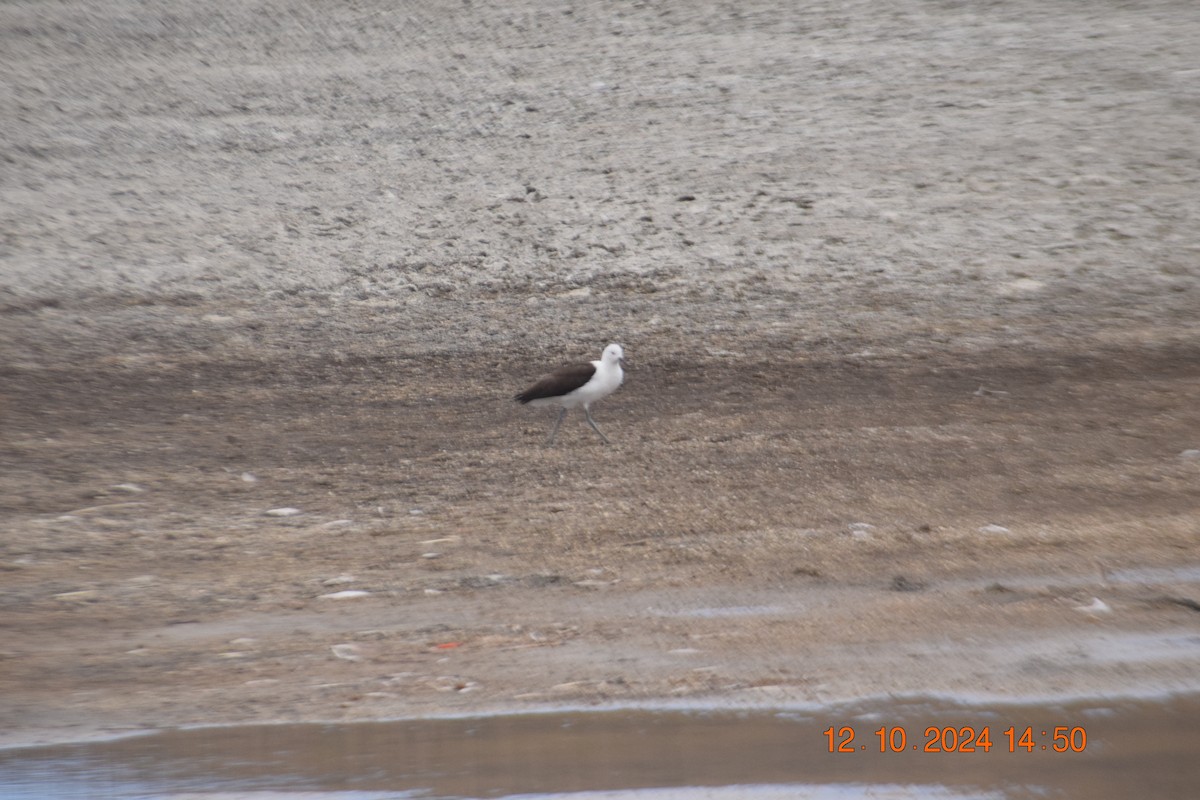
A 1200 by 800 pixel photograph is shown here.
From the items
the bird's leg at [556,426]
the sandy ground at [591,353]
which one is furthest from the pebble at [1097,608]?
the bird's leg at [556,426]

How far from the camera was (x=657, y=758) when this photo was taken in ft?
15.0

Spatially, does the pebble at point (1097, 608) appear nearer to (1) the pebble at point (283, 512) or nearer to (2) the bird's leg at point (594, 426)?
(2) the bird's leg at point (594, 426)

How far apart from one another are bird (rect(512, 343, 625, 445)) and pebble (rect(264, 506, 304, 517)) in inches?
83.7

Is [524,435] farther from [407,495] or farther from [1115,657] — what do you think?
[1115,657]

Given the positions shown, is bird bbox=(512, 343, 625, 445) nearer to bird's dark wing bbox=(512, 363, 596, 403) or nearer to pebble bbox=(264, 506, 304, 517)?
bird's dark wing bbox=(512, 363, 596, 403)

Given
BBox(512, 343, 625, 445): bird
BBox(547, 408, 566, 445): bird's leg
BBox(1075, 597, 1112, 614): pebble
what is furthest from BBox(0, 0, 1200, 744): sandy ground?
BBox(512, 343, 625, 445): bird

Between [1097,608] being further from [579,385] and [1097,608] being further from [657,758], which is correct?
[579,385]

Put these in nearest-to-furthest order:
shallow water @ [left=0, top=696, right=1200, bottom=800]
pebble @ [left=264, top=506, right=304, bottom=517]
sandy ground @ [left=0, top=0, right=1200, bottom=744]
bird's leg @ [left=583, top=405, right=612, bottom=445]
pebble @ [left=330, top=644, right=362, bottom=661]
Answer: shallow water @ [left=0, top=696, right=1200, bottom=800] < pebble @ [left=330, top=644, right=362, bottom=661] < sandy ground @ [left=0, top=0, right=1200, bottom=744] < pebble @ [left=264, top=506, right=304, bottom=517] < bird's leg @ [left=583, top=405, right=612, bottom=445]

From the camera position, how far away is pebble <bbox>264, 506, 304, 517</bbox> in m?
8.59

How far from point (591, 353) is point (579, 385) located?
99.6 inches

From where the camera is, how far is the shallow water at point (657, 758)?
14.1 feet

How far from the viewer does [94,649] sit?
20.1ft
